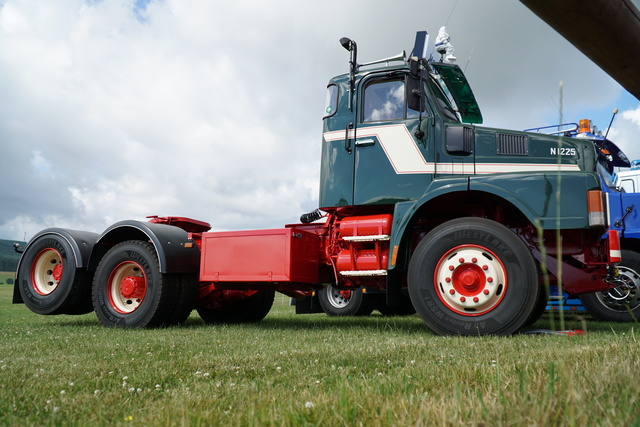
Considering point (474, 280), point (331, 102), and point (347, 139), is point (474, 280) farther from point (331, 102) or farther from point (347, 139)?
point (331, 102)

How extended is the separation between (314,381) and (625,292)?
5.77 metres

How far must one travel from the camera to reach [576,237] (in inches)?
193

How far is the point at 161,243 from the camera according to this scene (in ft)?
20.0

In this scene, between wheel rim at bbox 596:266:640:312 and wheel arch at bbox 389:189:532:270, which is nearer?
wheel arch at bbox 389:189:532:270

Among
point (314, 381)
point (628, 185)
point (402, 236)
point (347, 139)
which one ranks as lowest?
point (314, 381)

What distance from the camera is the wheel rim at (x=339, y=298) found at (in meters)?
9.33

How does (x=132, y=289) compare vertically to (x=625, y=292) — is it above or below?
below

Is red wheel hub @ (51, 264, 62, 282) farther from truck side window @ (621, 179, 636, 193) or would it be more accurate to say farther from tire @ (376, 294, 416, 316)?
truck side window @ (621, 179, 636, 193)

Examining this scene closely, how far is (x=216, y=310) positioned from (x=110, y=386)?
5200mm

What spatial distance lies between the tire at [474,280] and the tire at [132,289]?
3.06 metres

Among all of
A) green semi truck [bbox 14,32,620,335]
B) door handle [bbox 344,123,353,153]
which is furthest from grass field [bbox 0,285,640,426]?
door handle [bbox 344,123,353,153]

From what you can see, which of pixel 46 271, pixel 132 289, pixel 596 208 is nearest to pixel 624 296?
pixel 596 208

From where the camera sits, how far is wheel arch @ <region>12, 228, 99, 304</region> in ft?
21.8

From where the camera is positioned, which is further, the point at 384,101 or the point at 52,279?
the point at 52,279
